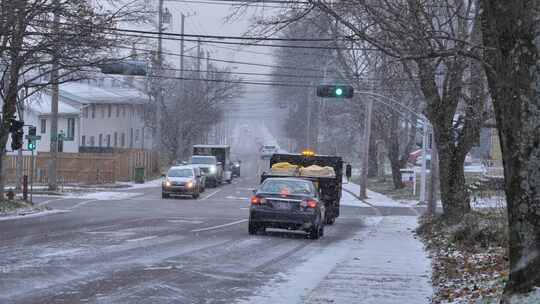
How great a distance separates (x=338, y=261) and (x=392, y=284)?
3528 mm

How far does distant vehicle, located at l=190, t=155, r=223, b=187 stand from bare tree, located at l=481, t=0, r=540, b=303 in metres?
52.3

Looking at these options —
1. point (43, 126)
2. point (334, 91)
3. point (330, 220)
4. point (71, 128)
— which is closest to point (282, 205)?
point (330, 220)

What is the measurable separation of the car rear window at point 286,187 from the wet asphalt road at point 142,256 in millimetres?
1234

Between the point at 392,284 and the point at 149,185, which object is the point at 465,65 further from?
the point at 149,185

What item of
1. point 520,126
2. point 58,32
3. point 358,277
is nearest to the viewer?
point 520,126

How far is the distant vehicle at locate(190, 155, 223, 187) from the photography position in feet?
201

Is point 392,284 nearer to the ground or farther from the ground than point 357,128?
nearer to the ground

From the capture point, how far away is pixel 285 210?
2352 cm

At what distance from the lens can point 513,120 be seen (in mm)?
8594

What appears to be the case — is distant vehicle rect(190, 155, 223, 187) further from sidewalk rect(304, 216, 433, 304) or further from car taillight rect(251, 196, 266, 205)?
sidewalk rect(304, 216, 433, 304)

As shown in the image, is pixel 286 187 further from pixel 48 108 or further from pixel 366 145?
pixel 48 108

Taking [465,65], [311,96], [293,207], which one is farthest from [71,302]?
[311,96]

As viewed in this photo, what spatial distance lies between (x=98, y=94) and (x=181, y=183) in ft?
98.5

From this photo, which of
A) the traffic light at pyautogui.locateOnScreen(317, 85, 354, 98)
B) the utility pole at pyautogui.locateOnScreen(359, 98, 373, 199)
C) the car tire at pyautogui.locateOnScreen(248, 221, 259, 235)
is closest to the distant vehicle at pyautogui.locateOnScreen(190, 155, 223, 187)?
the utility pole at pyautogui.locateOnScreen(359, 98, 373, 199)
